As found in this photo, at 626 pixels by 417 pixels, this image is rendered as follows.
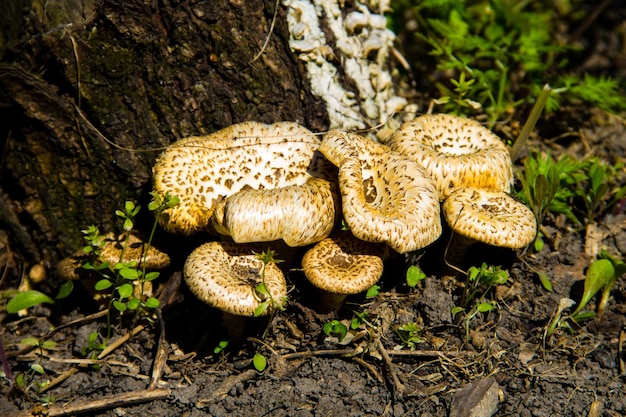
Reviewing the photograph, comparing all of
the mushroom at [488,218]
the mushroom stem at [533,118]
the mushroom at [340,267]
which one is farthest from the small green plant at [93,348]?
the mushroom stem at [533,118]

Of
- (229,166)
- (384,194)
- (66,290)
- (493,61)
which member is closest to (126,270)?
(66,290)

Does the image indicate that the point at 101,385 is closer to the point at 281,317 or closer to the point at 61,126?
the point at 281,317

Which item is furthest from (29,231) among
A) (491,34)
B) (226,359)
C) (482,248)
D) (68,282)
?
(491,34)

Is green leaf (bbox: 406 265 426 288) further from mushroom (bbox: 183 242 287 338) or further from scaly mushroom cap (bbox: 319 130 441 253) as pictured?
mushroom (bbox: 183 242 287 338)

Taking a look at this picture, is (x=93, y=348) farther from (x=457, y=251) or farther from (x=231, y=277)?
(x=457, y=251)

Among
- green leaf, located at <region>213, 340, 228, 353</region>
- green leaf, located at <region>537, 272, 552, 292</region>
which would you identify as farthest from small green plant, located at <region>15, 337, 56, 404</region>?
green leaf, located at <region>537, 272, 552, 292</region>

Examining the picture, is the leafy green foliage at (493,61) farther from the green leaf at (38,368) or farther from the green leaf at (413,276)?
the green leaf at (38,368)
